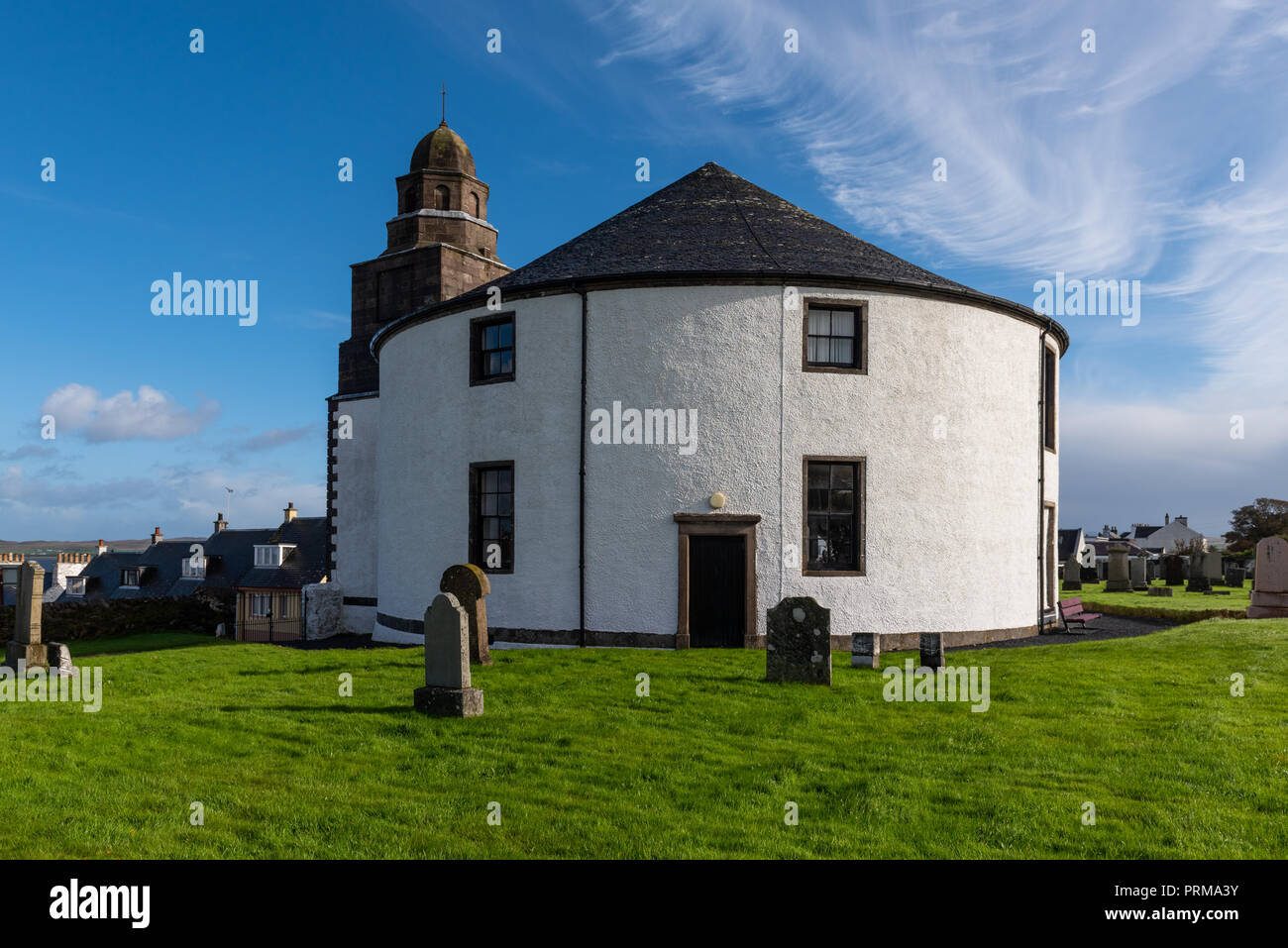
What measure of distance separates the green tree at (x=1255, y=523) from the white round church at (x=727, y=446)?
153 feet

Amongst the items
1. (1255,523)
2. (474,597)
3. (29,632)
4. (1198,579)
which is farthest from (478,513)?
(1255,523)

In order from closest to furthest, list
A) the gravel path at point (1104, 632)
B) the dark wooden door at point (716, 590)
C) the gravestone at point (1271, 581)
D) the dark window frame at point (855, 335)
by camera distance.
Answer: the dark wooden door at point (716, 590), the dark window frame at point (855, 335), the gravel path at point (1104, 632), the gravestone at point (1271, 581)

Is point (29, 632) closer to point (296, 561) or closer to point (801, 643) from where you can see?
point (801, 643)

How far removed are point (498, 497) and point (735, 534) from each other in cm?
531

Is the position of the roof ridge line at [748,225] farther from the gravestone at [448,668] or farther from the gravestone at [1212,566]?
the gravestone at [1212,566]

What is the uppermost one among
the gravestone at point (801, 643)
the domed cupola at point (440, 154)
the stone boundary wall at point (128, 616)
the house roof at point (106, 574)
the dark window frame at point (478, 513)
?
the domed cupola at point (440, 154)

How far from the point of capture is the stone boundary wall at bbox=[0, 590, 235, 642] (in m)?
24.8

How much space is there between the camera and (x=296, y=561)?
43.6 meters

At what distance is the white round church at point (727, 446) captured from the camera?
676 inches

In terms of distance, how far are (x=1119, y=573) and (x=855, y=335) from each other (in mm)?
25101

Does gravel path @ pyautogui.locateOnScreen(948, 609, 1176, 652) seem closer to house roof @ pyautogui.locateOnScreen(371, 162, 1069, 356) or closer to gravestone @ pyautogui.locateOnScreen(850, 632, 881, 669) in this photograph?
gravestone @ pyautogui.locateOnScreen(850, 632, 881, 669)

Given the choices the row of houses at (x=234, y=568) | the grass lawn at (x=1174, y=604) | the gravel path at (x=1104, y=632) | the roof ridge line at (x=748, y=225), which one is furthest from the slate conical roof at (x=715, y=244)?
the row of houses at (x=234, y=568)

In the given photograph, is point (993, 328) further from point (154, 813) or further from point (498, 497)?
point (154, 813)
